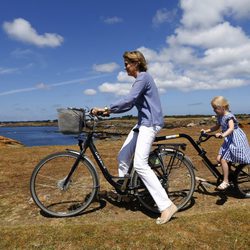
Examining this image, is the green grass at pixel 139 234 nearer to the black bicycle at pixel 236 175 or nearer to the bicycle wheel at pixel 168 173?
the bicycle wheel at pixel 168 173

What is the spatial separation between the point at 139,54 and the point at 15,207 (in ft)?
12.8

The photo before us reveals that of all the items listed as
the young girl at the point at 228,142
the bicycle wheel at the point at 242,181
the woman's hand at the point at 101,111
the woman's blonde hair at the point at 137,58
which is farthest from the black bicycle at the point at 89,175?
the woman's blonde hair at the point at 137,58

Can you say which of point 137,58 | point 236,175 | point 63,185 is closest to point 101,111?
point 137,58

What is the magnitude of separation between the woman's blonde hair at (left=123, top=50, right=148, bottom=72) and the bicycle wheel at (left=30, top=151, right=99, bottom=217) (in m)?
1.98

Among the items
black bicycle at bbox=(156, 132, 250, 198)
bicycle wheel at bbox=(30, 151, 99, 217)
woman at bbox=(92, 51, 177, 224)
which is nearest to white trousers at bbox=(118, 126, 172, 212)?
woman at bbox=(92, 51, 177, 224)

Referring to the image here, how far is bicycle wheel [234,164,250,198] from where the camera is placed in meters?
7.45

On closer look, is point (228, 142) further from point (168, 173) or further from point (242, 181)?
point (168, 173)

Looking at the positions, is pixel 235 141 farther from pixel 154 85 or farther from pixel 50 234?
pixel 50 234

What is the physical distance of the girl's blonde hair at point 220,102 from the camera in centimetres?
736

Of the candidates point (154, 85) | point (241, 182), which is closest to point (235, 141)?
point (241, 182)

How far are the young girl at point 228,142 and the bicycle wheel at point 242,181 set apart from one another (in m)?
0.24

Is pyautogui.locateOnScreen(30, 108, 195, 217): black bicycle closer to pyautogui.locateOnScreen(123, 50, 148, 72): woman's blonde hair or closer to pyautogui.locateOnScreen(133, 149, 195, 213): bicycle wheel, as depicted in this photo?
pyautogui.locateOnScreen(133, 149, 195, 213): bicycle wheel

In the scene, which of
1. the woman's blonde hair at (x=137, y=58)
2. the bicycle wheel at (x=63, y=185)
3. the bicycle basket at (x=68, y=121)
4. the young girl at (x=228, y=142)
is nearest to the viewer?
the bicycle basket at (x=68, y=121)

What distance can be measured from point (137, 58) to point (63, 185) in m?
2.71
